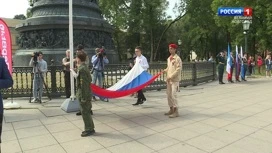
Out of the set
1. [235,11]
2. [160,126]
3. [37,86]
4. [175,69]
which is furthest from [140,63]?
[235,11]

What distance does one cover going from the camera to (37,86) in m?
11.2

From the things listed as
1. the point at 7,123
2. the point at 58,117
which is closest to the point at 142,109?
the point at 58,117

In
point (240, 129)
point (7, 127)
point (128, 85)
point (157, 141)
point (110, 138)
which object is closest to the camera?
point (157, 141)

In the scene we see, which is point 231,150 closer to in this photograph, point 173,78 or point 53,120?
point 173,78

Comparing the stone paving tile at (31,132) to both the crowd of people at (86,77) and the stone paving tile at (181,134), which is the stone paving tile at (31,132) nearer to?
the crowd of people at (86,77)

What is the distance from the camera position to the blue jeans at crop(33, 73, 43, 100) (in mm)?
11158

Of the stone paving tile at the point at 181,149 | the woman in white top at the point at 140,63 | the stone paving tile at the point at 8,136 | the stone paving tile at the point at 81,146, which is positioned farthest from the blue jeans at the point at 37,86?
the stone paving tile at the point at 181,149

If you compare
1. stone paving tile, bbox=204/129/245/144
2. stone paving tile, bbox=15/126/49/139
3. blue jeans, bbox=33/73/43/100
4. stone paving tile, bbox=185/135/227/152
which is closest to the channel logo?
blue jeans, bbox=33/73/43/100

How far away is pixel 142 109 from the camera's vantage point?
957cm

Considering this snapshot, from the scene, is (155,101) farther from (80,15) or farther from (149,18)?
(149,18)

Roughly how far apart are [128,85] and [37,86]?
403 cm

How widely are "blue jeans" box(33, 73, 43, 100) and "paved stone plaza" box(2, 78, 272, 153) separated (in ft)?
2.48

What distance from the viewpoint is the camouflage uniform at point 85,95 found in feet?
21.6

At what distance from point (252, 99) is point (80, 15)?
701 inches
